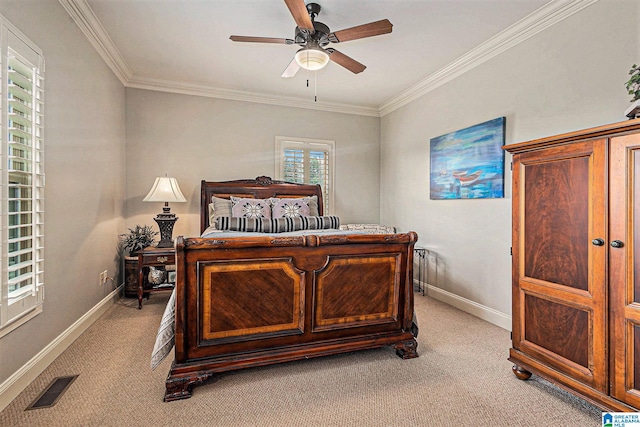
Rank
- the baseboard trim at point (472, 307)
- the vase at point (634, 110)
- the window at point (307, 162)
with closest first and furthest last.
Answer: the vase at point (634, 110) < the baseboard trim at point (472, 307) < the window at point (307, 162)

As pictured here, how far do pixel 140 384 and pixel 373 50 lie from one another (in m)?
3.57

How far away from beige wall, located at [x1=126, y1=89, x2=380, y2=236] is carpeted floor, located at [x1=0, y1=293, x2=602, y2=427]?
2195 millimetres

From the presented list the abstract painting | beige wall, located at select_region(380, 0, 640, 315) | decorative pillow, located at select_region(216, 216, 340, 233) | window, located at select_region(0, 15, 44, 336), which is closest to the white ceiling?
beige wall, located at select_region(380, 0, 640, 315)

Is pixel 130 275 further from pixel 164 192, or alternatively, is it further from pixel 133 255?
pixel 164 192

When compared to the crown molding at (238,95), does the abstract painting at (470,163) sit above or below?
below

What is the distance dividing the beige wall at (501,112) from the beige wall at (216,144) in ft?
2.17

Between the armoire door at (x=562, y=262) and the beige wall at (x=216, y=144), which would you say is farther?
the beige wall at (x=216, y=144)

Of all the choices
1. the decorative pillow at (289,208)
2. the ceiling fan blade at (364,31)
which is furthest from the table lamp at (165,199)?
the ceiling fan blade at (364,31)

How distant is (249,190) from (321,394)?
2.94 m

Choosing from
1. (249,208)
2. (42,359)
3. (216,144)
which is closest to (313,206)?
(249,208)

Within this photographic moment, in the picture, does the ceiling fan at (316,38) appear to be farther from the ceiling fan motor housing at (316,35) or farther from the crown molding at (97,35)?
the crown molding at (97,35)

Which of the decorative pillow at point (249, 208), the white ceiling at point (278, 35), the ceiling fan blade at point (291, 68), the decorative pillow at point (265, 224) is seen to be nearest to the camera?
the white ceiling at point (278, 35)

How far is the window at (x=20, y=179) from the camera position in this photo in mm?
1787

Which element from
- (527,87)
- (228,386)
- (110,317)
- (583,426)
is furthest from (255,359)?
(527,87)
